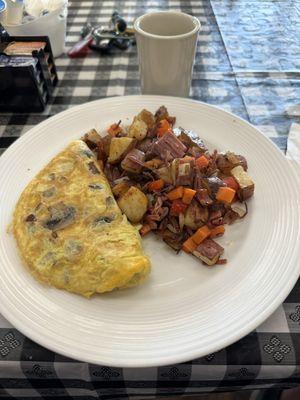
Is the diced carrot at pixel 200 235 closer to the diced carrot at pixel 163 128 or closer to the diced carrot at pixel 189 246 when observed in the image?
the diced carrot at pixel 189 246

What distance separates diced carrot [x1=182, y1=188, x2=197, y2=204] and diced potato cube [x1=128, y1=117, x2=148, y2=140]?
0.88ft

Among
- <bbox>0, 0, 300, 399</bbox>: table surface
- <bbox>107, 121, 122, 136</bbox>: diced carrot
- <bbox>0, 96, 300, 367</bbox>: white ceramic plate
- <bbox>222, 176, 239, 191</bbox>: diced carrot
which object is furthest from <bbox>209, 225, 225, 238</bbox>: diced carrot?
<bbox>107, 121, 122, 136</bbox>: diced carrot

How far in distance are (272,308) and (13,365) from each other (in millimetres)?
563

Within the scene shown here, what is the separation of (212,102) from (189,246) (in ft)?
2.64

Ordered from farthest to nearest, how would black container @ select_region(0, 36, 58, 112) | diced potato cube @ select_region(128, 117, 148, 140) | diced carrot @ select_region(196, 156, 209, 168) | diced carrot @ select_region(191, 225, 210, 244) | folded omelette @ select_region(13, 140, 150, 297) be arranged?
black container @ select_region(0, 36, 58, 112)
diced potato cube @ select_region(128, 117, 148, 140)
diced carrot @ select_region(196, 156, 209, 168)
diced carrot @ select_region(191, 225, 210, 244)
folded omelette @ select_region(13, 140, 150, 297)

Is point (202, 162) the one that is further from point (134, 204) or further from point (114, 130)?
point (114, 130)

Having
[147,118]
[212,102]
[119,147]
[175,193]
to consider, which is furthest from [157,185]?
[212,102]

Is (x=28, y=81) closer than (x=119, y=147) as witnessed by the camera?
No

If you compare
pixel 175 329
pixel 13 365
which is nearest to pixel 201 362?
pixel 175 329

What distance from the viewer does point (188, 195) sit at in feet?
3.16

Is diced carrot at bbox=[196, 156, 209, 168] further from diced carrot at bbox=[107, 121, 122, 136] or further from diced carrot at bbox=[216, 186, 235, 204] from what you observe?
diced carrot at bbox=[107, 121, 122, 136]

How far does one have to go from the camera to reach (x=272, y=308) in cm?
73

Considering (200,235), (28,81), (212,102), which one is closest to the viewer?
(200,235)

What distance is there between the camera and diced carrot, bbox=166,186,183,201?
3.20ft
